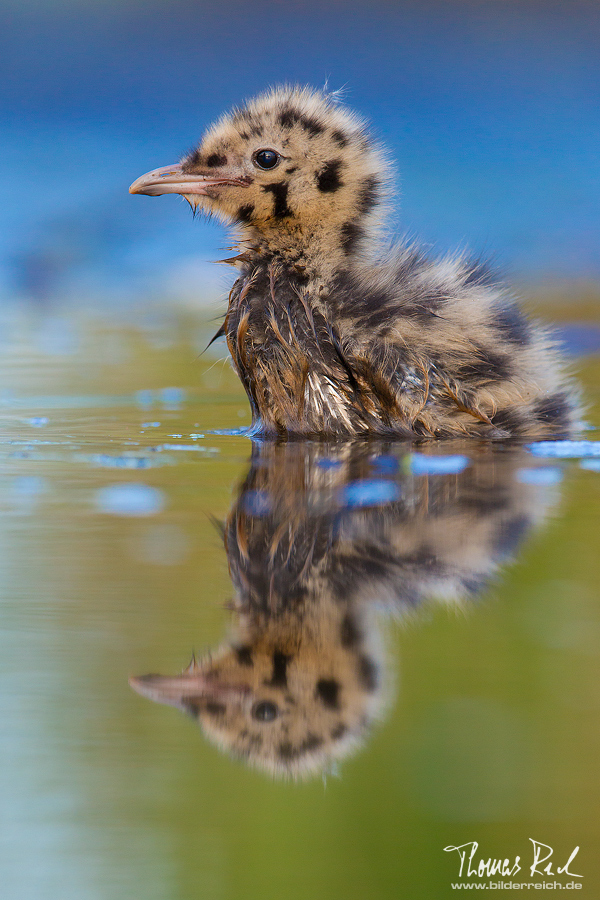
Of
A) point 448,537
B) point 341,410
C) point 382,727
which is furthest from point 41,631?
point 341,410

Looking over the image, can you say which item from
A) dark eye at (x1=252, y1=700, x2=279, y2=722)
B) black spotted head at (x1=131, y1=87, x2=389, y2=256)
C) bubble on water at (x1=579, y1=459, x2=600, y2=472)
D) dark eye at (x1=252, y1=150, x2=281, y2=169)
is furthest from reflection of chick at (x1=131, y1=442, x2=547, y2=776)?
dark eye at (x1=252, y1=150, x2=281, y2=169)

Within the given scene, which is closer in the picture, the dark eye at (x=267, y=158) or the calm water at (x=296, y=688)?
the calm water at (x=296, y=688)

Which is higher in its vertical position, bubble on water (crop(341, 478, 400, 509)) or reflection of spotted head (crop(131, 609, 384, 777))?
bubble on water (crop(341, 478, 400, 509))

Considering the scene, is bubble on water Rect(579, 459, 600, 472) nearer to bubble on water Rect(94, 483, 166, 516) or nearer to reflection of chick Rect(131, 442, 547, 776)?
reflection of chick Rect(131, 442, 547, 776)

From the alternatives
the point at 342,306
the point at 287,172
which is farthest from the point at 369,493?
the point at 287,172

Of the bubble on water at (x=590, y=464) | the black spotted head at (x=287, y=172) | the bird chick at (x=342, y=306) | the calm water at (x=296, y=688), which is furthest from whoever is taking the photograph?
the black spotted head at (x=287, y=172)

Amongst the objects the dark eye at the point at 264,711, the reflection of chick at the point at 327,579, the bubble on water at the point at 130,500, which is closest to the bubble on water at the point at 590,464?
the reflection of chick at the point at 327,579

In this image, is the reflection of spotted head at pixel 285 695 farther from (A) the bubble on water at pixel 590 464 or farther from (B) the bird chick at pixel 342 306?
(B) the bird chick at pixel 342 306
